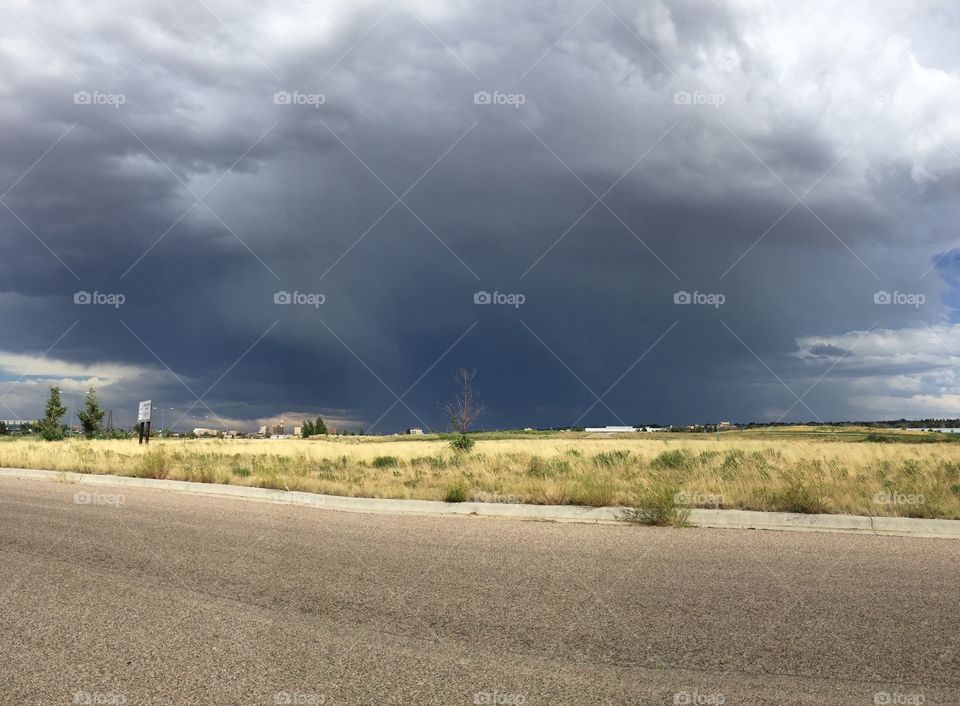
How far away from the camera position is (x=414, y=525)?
444 inches

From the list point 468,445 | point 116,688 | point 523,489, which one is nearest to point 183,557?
point 116,688

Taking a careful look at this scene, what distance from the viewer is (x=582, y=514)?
12117 mm

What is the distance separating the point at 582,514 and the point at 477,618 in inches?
249

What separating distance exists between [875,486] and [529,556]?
9.07 m

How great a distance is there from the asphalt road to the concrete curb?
4.15 feet

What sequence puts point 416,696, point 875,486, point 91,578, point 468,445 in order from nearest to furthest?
point 416,696
point 91,578
point 875,486
point 468,445

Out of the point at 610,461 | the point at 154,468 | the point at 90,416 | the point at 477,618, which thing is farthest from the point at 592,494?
the point at 90,416

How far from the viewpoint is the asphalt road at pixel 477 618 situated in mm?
4672

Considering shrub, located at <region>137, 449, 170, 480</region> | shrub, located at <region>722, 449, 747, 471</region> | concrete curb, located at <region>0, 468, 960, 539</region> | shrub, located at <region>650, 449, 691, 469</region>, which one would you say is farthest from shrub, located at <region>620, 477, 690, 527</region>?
shrub, located at <region>137, 449, 170, 480</region>

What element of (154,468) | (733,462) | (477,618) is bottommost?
(477,618)

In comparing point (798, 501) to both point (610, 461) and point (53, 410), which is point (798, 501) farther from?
point (53, 410)

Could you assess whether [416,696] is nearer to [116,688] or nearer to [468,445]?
[116,688]

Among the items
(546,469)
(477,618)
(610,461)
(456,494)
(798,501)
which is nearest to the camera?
(477,618)

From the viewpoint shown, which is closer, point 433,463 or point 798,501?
point 798,501
